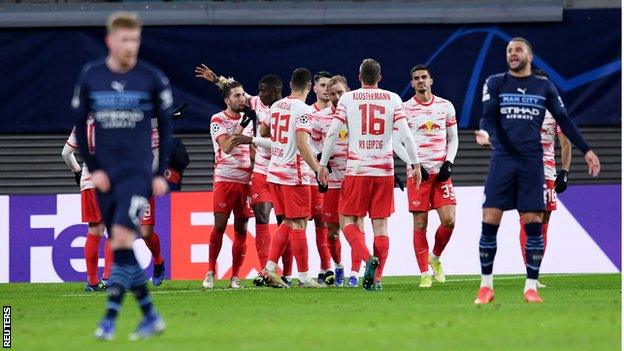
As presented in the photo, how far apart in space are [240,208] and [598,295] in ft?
14.6

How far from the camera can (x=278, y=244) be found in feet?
49.5

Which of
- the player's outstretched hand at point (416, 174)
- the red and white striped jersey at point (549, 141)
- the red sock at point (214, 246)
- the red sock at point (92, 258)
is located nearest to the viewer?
the player's outstretched hand at point (416, 174)

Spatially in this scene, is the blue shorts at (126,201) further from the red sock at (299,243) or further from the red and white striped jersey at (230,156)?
the red and white striped jersey at (230,156)

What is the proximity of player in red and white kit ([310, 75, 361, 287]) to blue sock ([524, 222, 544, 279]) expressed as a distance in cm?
394

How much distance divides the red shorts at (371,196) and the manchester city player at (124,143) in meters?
4.93

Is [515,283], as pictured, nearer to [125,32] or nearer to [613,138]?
[613,138]

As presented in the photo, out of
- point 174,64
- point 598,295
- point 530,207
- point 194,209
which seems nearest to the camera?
→ point 530,207

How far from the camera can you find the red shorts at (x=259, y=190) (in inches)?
614

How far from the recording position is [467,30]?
20906 millimetres

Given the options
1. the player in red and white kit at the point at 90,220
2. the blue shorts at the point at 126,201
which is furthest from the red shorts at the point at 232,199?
the blue shorts at the point at 126,201

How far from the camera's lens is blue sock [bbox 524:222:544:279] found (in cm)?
1182

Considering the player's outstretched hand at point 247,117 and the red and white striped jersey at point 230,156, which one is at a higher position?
the player's outstretched hand at point 247,117

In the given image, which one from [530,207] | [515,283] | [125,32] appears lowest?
[515,283]

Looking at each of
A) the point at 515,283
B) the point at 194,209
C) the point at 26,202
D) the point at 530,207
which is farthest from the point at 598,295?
the point at 26,202
